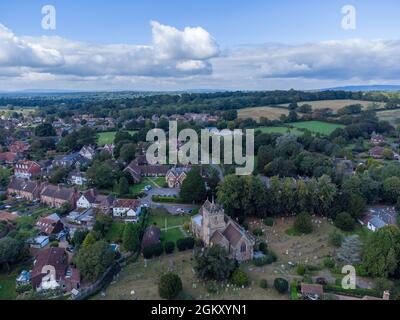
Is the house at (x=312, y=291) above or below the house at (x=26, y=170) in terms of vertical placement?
below

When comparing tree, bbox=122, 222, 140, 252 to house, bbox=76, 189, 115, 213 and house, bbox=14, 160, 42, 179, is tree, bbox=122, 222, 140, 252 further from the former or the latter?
house, bbox=14, 160, 42, 179

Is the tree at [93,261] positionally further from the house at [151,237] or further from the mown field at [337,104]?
the mown field at [337,104]

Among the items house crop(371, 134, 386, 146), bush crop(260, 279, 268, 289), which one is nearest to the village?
bush crop(260, 279, 268, 289)

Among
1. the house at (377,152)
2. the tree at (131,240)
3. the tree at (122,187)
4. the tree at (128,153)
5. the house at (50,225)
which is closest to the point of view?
the tree at (131,240)

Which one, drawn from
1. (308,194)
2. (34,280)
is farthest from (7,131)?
(308,194)

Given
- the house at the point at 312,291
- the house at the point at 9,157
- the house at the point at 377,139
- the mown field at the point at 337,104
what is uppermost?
the mown field at the point at 337,104

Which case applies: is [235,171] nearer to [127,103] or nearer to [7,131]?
[7,131]

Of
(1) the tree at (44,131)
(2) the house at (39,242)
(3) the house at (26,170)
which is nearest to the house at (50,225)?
(2) the house at (39,242)
